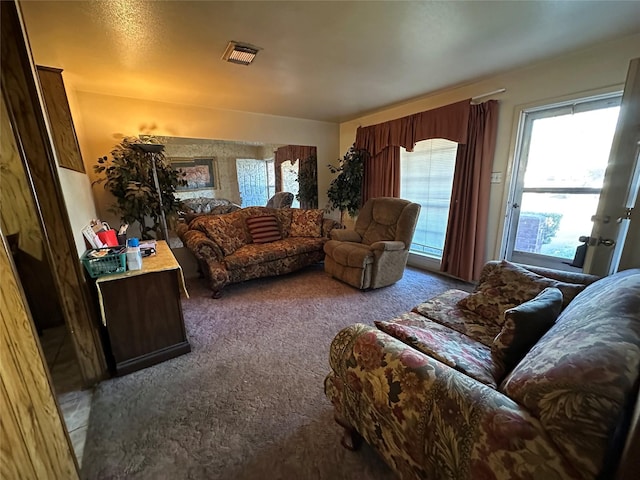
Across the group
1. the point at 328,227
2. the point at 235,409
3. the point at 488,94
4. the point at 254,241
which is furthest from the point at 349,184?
the point at 235,409

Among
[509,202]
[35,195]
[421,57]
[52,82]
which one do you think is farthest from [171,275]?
[509,202]

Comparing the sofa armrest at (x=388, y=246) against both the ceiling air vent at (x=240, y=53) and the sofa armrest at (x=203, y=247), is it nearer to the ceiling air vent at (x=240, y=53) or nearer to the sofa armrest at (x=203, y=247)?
the sofa armrest at (x=203, y=247)

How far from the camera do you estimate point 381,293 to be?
9.80 ft

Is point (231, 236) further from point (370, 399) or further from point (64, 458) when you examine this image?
point (370, 399)

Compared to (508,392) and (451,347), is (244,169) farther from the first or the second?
(508,392)

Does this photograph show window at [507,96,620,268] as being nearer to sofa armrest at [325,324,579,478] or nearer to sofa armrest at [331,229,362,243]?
sofa armrest at [331,229,362,243]

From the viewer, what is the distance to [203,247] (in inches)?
114

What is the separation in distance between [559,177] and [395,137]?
75.4 inches

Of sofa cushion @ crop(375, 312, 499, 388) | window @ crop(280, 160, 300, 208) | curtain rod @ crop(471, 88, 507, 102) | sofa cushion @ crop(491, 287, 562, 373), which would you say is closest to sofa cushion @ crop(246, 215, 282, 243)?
window @ crop(280, 160, 300, 208)

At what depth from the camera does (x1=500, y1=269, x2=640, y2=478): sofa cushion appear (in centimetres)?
57

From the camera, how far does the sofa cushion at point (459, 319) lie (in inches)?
57.1

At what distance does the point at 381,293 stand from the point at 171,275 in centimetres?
211

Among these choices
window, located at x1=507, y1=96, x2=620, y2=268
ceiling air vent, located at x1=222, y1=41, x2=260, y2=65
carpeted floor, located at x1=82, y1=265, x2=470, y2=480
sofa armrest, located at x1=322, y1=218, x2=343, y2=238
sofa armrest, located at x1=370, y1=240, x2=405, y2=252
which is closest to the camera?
carpeted floor, located at x1=82, y1=265, x2=470, y2=480

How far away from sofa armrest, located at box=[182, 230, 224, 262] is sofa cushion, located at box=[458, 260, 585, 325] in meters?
2.45
